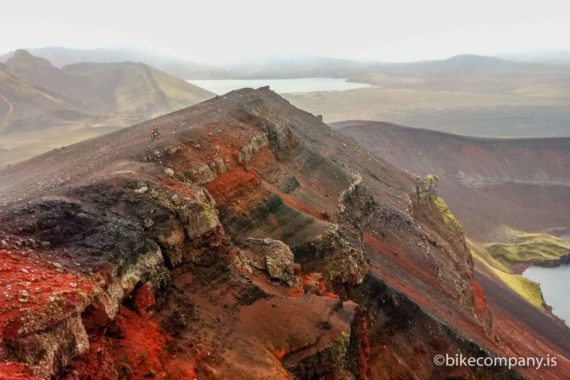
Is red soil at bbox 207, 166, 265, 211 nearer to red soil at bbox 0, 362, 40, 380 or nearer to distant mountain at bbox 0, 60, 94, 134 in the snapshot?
red soil at bbox 0, 362, 40, 380

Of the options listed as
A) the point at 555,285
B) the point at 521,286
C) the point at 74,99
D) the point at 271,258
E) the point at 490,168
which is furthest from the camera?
the point at 74,99

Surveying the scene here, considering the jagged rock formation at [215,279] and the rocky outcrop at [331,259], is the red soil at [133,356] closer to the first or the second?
the jagged rock formation at [215,279]

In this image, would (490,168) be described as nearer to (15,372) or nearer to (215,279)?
(215,279)

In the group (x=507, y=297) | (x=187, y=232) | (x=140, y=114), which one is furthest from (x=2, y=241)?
(x=140, y=114)

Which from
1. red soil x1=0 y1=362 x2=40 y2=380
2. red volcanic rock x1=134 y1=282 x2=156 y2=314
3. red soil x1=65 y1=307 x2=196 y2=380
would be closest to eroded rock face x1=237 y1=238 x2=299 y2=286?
red volcanic rock x1=134 y1=282 x2=156 y2=314

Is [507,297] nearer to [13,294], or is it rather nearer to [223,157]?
[223,157]

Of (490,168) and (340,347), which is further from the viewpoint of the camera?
(490,168)

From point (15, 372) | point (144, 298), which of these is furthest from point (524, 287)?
point (15, 372)

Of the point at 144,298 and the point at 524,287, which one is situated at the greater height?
the point at 144,298
